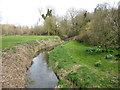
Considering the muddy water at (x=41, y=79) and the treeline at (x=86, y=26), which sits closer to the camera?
the muddy water at (x=41, y=79)

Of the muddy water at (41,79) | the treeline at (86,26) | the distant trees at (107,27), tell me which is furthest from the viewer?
the treeline at (86,26)

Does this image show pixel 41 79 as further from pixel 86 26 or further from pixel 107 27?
pixel 86 26

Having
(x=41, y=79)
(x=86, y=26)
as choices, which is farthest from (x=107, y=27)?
(x=86, y=26)

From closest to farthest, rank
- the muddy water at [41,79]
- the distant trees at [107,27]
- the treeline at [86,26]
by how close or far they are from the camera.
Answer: the muddy water at [41,79], the distant trees at [107,27], the treeline at [86,26]

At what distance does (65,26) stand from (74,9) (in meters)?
11.2

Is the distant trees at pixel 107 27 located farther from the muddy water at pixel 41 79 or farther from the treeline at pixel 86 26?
the muddy water at pixel 41 79

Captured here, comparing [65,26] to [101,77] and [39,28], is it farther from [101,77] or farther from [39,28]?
[101,77]

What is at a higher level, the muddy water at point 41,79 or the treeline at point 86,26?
the treeline at point 86,26

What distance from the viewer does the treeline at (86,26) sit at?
12594 millimetres

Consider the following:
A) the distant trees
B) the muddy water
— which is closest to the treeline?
the distant trees

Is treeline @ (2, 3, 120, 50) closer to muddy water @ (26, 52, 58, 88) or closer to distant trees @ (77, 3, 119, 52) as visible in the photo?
distant trees @ (77, 3, 119, 52)

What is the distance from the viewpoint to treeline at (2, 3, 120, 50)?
41.3ft

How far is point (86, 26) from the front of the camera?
28.6 m

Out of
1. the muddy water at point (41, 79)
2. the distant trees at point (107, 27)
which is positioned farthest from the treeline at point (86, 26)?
the muddy water at point (41, 79)
